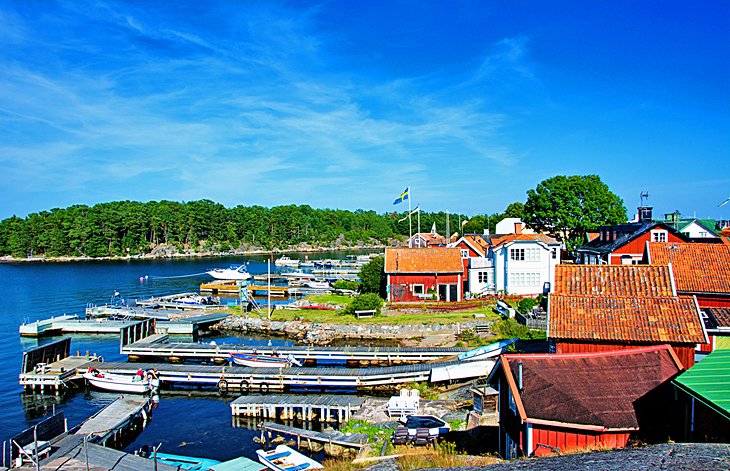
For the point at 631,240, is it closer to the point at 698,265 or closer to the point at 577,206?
the point at 698,265

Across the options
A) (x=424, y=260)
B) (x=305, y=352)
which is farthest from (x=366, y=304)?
(x=305, y=352)

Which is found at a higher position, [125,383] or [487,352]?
[487,352]

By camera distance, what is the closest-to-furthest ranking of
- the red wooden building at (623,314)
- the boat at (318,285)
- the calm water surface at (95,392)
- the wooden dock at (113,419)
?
the red wooden building at (623,314)
the wooden dock at (113,419)
the calm water surface at (95,392)
the boat at (318,285)

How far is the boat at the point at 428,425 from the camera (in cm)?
2122

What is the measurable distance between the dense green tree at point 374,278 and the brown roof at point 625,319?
111 ft

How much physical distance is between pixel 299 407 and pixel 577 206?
47.0 m

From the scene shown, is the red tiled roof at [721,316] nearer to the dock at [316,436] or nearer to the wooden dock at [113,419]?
the dock at [316,436]

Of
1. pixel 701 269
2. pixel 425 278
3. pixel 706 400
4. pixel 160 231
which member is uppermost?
pixel 160 231

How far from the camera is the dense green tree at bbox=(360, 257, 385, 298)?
55678mm

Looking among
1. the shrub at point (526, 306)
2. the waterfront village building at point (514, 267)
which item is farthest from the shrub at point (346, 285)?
the shrub at point (526, 306)

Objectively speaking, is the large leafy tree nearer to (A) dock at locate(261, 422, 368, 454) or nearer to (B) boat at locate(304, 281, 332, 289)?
(B) boat at locate(304, 281, 332, 289)

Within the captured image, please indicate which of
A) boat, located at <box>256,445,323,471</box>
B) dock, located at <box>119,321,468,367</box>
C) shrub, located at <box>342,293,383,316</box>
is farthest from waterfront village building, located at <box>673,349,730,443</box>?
shrub, located at <box>342,293,383,316</box>

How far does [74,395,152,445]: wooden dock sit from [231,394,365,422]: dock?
4.58 metres

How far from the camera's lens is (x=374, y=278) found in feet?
184
